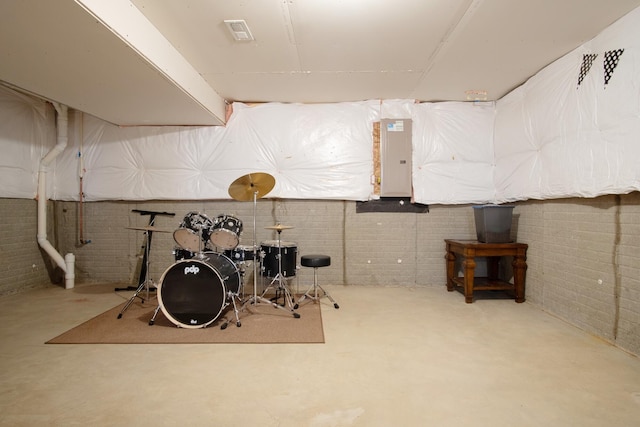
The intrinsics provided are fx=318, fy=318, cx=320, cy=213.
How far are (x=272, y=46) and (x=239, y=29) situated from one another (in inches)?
13.8

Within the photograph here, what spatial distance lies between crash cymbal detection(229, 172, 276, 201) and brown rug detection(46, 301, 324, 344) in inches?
48.7

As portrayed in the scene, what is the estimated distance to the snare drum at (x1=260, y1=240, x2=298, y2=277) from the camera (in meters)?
3.42

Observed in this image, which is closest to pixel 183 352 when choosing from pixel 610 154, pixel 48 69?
pixel 48 69

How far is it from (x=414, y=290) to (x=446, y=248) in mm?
716

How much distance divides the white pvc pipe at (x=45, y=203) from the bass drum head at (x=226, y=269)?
2642 mm

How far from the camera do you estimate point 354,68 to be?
10.9 ft

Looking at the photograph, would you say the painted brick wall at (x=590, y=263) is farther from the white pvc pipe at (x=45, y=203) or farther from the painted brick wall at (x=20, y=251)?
the painted brick wall at (x=20, y=251)

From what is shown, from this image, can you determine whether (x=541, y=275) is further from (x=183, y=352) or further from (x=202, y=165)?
(x=202, y=165)

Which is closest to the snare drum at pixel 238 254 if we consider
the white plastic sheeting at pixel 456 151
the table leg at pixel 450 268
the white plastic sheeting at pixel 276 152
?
the white plastic sheeting at pixel 276 152

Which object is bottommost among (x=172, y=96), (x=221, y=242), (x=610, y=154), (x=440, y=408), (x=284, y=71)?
(x=440, y=408)

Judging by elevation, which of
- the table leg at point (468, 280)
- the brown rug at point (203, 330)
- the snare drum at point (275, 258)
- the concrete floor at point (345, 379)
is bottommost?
the concrete floor at point (345, 379)

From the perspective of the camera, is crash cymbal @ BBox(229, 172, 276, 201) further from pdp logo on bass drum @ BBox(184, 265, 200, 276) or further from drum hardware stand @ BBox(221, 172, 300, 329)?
pdp logo on bass drum @ BBox(184, 265, 200, 276)

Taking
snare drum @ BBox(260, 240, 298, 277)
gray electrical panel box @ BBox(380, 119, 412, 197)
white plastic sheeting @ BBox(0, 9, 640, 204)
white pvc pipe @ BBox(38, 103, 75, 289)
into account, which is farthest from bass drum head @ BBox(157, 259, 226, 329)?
gray electrical panel box @ BBox(380, 119, 412, 197)

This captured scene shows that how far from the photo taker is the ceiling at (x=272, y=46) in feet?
7.36
